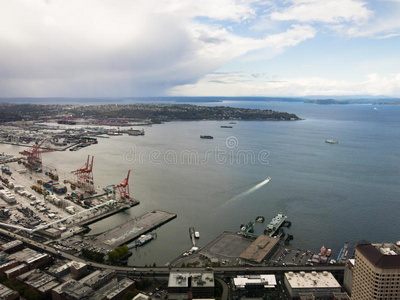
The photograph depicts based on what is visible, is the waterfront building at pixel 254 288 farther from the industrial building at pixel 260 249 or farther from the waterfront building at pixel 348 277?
the waterfront building at pixel 348 277

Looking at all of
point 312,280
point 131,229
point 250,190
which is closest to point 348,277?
point 312,280

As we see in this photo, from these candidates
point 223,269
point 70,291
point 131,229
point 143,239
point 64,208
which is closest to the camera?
point 70,291

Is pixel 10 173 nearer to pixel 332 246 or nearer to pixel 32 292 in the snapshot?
pixel 32 292

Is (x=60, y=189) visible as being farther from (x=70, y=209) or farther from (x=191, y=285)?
(x=191, y=285)

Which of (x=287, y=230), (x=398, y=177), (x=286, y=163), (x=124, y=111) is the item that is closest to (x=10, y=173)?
(x=287, y=230)

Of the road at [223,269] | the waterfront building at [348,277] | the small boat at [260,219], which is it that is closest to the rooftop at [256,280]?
the road at [223,269]

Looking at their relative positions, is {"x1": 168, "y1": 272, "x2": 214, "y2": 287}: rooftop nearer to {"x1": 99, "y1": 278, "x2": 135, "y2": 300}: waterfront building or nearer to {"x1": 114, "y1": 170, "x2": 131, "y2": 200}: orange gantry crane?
{"x1": 99, "y1": 278, "x2": 135, "y2": 300}: waterfront building
